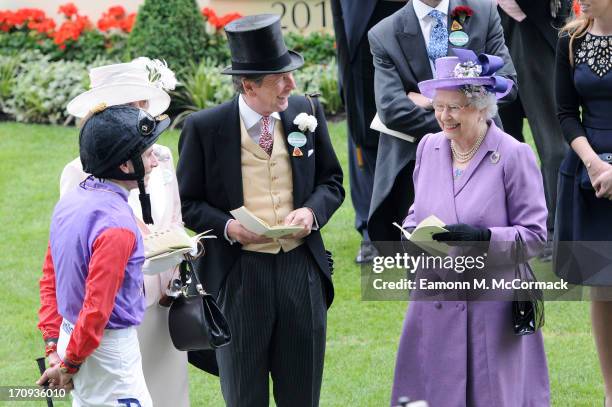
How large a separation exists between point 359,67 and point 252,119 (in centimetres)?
368

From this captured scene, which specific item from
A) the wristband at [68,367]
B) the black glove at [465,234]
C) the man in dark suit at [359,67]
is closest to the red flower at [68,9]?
the man in dark suit at [359,67]

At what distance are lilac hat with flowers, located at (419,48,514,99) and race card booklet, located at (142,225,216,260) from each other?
1441mm

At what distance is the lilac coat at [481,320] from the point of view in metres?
6.16

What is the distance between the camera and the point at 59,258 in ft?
17.9

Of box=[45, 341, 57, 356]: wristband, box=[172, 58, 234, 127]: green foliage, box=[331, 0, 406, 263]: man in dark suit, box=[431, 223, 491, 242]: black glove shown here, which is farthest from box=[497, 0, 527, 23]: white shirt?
box=[45, 341, 57, 356]: wristband

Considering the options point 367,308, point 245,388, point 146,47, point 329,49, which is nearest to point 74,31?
point 146,47

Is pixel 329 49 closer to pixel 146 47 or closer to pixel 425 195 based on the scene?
pixel 146 47

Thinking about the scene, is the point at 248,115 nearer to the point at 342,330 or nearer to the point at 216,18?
the point at 342,330

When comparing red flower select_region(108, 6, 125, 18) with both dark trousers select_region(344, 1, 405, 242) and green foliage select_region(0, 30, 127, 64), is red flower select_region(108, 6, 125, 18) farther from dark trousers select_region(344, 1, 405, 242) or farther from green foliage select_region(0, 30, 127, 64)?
dark trousers select_region(344, 1, 405, 242)

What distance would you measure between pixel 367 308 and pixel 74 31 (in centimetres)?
729

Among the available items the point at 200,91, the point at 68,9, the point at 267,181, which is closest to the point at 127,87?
the point at 267,181

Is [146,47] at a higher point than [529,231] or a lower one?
lower

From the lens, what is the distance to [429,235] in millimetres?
6160

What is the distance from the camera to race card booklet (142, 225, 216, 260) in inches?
233
